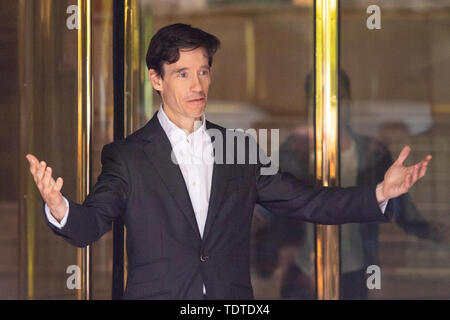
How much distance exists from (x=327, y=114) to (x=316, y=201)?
37.2 inches

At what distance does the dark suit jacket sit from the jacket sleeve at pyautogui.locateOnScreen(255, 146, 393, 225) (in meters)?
0.01

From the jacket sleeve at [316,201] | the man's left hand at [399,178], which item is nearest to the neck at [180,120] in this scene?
the jacket sleeve at [316,201]

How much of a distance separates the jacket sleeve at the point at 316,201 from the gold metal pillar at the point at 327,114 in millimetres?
846

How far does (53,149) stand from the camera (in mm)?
3627

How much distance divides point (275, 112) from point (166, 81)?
1.09 meters

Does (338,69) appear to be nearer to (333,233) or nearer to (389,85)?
(389,85)

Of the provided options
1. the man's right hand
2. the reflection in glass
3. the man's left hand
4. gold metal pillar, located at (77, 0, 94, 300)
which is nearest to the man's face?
the man's right hand

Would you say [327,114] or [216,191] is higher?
[327,114]

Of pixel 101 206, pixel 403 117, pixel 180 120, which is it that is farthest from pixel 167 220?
pixel 403 117

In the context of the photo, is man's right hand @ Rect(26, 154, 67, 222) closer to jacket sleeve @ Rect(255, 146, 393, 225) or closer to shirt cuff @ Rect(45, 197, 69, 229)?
shirt cuff @ Rect(45, 197, 69, 229)

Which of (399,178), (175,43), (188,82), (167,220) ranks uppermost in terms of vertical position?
(175,43)

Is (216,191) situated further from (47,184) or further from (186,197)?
(47,184)

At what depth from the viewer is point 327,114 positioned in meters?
3.65
